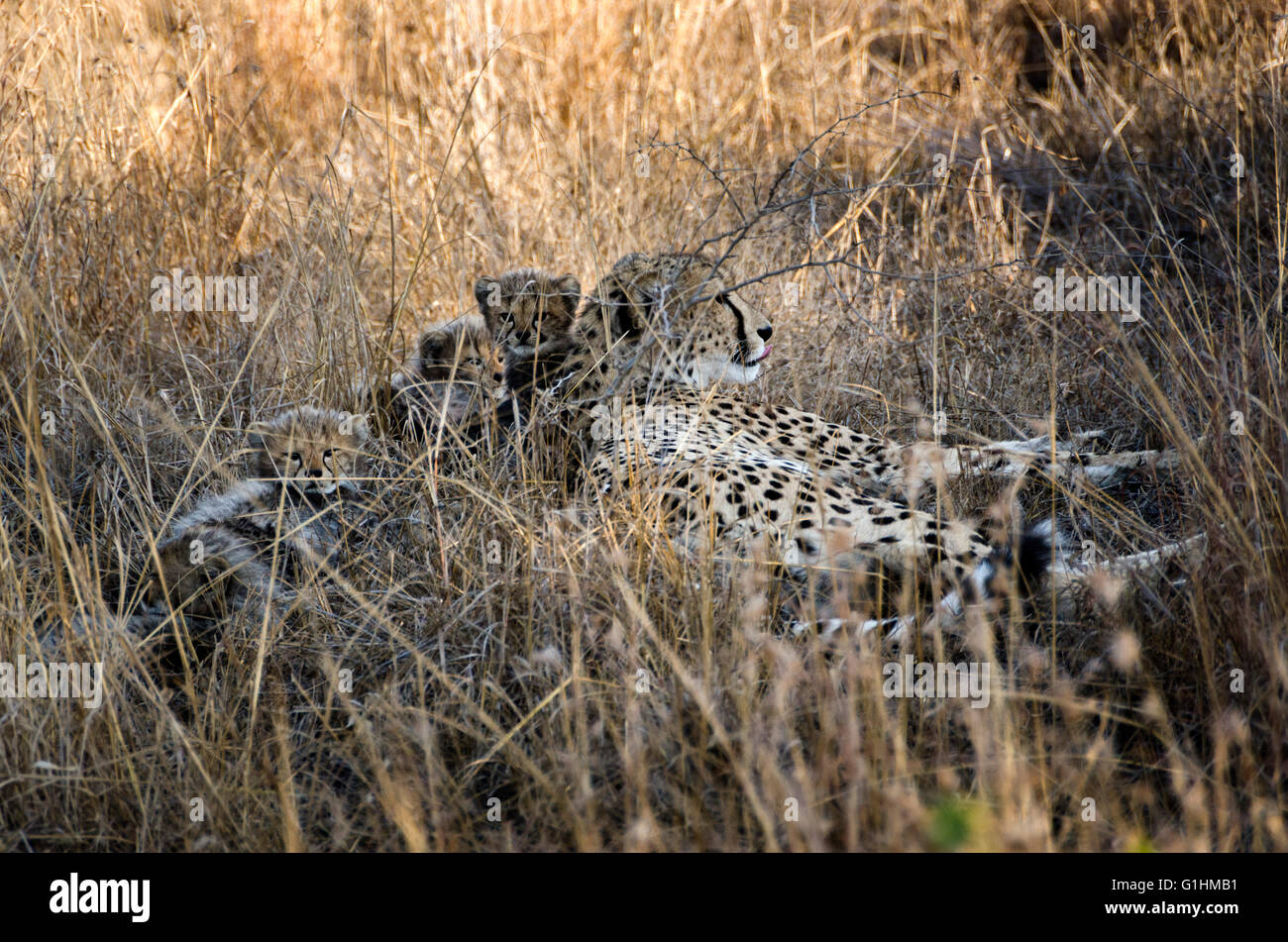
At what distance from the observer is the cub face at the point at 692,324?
3730 millimetres

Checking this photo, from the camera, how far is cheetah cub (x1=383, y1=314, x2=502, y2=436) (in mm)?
3729

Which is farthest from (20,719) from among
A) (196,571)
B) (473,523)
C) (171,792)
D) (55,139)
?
(55,139)

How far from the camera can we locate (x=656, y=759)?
2119 mm

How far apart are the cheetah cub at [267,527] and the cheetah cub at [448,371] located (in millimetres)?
287

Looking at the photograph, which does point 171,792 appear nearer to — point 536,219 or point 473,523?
point 473,523

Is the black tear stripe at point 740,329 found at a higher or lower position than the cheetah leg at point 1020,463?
higher

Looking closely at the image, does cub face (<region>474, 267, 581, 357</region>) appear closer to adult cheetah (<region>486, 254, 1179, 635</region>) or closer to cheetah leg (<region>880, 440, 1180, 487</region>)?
adult cheetah (<region>486, 254, 1179, 635</region>)

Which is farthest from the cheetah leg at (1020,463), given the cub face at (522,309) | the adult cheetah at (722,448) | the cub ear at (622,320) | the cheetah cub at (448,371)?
the cheetah cub at (448,371)

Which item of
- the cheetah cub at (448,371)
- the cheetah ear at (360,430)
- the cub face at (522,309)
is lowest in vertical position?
the cheetah ear at (360,430)

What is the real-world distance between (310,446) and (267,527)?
287mm

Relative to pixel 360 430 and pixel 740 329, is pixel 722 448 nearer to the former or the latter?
pixel 740 329

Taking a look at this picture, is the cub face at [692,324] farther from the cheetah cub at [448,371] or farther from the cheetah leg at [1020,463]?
the cheetah leg at [1020,463]

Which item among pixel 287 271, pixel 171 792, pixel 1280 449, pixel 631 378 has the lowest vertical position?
pixel 171 792

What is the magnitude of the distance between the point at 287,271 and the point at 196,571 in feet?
5.03
